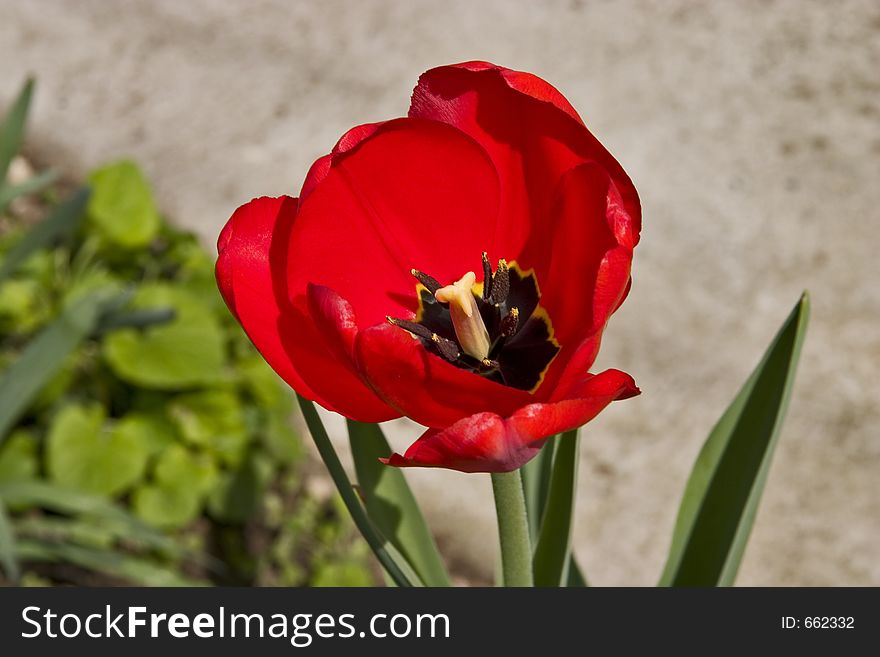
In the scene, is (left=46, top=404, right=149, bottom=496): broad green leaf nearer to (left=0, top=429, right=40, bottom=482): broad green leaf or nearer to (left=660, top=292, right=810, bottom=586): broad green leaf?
(left=0, top=429, right=40, bottom=482): broad green leaf

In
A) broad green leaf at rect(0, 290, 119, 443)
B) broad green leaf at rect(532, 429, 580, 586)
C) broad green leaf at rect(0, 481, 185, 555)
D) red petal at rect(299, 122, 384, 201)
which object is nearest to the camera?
red petal at rect(299, 122, 384, 201)

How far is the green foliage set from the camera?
2.20 meters

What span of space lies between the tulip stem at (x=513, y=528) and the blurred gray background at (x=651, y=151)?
1.52 metres

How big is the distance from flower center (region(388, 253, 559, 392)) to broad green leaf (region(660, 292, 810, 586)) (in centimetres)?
26

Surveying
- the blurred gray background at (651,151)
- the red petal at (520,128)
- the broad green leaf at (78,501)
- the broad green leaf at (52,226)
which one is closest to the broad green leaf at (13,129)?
the broad green leaf at (52,226)

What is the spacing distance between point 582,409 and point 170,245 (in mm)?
2143

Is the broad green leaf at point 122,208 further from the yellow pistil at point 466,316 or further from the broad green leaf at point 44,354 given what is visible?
the yellow pistil at point 466,316

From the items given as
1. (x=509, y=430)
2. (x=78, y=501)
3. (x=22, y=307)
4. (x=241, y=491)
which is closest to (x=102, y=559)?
(x=78, y=501)

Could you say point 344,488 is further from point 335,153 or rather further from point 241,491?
point 241,491

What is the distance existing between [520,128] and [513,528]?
0.28 m

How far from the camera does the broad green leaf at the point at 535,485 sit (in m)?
1.02

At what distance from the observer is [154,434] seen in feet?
7.59

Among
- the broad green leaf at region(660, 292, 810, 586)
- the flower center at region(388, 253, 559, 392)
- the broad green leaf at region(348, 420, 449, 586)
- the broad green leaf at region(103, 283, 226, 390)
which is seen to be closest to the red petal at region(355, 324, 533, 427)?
the flower center at region(388, 253, 559, 392)

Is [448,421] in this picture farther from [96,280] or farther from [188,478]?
[96,280]
